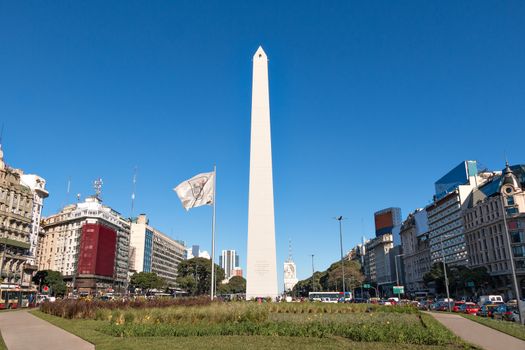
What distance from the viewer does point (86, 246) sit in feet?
346

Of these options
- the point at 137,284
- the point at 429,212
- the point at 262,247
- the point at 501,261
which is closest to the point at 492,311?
the point at 262,247

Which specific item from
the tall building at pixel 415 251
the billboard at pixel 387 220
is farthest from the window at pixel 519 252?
the billboard at pixel 387 220

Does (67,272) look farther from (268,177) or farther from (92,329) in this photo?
(92,329)

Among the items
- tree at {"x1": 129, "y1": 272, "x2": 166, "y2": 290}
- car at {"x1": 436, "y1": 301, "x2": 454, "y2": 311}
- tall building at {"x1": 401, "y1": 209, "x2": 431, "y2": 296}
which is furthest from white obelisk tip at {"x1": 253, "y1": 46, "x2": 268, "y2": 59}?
tall building at {"x1": 401, "y1": 209, "x2": 431, "y2": 296}

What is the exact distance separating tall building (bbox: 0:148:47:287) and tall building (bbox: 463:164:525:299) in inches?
3237

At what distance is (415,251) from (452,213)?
28.7 metres

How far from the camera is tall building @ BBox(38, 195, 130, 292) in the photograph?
105000mm

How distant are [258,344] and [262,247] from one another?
75.8 ft

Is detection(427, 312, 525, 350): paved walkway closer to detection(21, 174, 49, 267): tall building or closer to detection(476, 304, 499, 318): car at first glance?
detection(476, 304, 499, 318): car

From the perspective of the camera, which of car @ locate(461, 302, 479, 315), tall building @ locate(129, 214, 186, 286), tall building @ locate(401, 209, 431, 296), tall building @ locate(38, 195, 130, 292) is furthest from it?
tall building @ locate(129, 214, 186, 286)

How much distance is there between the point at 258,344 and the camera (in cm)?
1191

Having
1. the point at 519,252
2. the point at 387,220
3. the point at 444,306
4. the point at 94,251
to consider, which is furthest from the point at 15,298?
the point at 387,220

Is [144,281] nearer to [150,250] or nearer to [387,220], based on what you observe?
[150,250]

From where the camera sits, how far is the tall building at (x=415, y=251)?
11643 cm
